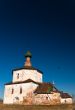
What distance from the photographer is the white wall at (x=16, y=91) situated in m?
48.6

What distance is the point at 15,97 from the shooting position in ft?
163

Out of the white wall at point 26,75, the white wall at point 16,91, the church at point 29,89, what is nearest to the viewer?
the church at point 29,89

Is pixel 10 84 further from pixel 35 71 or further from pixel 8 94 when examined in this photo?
pixel 35 71

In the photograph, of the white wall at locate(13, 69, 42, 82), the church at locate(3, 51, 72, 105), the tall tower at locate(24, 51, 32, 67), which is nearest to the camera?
the church at locate(3, 51, 72, 105)

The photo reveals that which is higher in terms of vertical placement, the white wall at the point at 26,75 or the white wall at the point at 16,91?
the white wall at the point at 26,75

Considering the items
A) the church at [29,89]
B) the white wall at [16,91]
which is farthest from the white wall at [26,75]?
the white wall at [16,91]

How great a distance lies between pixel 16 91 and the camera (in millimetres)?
50031

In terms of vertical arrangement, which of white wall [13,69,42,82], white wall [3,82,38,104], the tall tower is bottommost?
white wall [3,82,38,104]

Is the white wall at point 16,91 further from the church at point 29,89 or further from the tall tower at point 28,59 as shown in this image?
the tall tower at point 28,59

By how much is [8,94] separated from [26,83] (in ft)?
19.5

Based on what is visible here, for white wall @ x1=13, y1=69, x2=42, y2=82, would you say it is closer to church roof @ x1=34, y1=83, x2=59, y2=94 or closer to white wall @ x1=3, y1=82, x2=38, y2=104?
white wall @ x1=3, y1=82, x2=38, y2=104

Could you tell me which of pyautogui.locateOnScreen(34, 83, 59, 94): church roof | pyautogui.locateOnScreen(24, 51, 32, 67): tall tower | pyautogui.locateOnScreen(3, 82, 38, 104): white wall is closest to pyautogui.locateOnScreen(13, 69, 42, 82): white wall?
pyautogui.locateOnScreen(3, 82, 38, 104): white wall

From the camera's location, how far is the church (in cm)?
4641

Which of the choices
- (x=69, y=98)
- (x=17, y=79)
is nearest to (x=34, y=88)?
(x=17, y=79)
